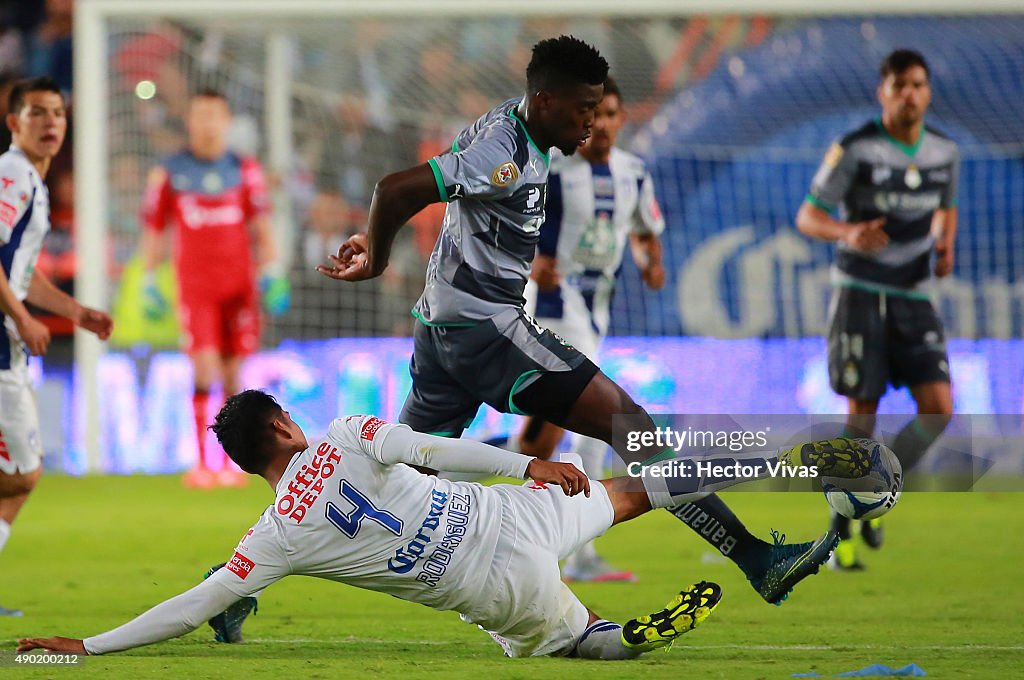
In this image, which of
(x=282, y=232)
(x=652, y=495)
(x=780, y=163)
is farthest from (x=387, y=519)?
(x=780, y=163)

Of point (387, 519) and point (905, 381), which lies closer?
point (387, 519)

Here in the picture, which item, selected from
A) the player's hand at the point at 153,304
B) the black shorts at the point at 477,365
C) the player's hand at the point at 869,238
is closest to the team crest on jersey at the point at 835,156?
the player's hand at the point at 869,238

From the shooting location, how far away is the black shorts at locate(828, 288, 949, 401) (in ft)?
25.1

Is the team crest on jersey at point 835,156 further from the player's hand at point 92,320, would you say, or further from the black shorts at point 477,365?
the player's hand at point 92,320

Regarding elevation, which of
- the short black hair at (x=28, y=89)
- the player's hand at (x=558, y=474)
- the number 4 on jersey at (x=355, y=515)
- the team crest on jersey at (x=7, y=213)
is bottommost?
the number 4 on jersey at (x=355, y=515)

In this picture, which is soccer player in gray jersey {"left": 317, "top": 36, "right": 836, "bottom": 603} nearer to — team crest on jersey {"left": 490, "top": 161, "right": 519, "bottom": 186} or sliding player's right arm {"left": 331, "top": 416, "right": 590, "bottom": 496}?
team crest on jersey {"left": 490, "top": 161, "right": 519, "bottom": 186}

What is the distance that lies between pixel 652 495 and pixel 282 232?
10462mm

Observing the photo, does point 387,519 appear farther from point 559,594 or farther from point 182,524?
point 182,524

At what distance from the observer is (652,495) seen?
4828mm

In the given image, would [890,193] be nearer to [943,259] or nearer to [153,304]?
[943,259]

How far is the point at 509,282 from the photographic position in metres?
5.23

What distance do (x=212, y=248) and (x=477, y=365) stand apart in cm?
767

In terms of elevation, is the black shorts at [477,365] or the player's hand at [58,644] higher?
the black shorts at [477,365]

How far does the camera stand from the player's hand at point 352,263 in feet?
16.3
